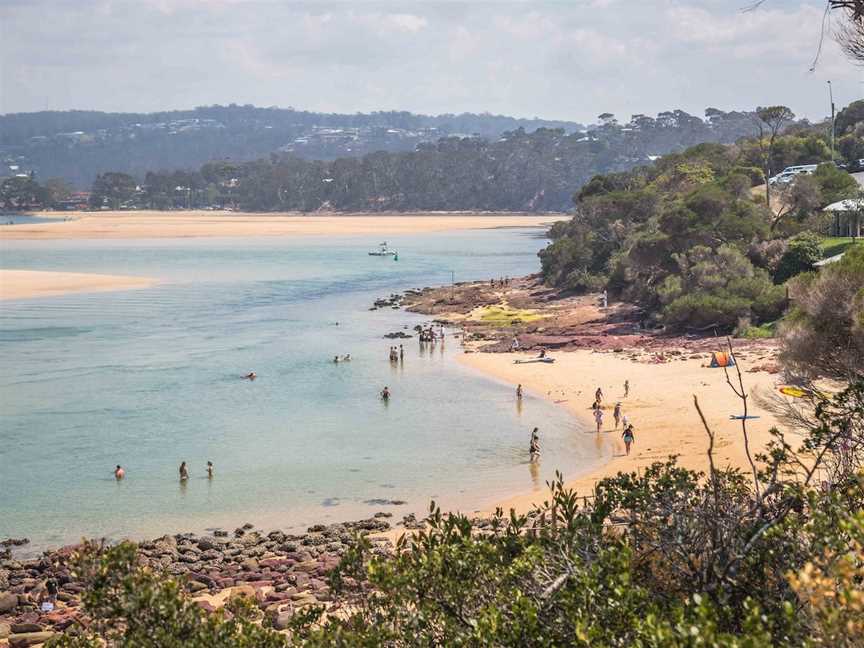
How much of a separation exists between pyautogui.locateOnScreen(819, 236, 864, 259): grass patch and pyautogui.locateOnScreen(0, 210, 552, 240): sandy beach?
93774 millimetres

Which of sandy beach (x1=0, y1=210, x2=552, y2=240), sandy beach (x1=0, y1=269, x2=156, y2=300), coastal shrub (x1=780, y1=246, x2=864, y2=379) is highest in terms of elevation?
coastal shrub (x1=780, y1=246, x2=864, y2=379)

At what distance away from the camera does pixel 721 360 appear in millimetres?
34281

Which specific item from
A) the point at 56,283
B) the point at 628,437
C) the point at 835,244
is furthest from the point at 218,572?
the point at 56,283

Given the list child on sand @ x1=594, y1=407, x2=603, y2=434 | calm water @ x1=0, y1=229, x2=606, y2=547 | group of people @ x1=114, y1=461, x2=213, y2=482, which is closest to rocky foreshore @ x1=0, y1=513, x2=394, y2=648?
calm water @ x1=0, y1=229, x2=606, y2=547

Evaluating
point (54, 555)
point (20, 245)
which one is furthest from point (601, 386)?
point (20, 245)

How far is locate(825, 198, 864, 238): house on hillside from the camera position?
46844 mm

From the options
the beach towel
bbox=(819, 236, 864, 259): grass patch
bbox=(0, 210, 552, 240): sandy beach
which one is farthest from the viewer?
bbox=(0, 210, 552, 240): sandy beach

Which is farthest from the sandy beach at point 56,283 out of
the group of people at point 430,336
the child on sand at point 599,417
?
the child on sand at point 599,417

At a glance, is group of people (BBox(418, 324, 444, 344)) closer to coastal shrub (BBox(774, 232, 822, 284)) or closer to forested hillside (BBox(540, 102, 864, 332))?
forested hillside (BBox(540, 102, 864, 332))

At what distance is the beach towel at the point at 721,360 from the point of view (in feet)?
111

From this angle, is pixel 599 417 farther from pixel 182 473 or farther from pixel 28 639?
pixel 28 639

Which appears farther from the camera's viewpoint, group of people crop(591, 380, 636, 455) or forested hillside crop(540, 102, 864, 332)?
forested hillside crop(540, 102, 864, 332)

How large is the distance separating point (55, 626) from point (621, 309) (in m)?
39.2

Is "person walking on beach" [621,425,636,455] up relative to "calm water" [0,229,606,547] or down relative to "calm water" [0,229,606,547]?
up
